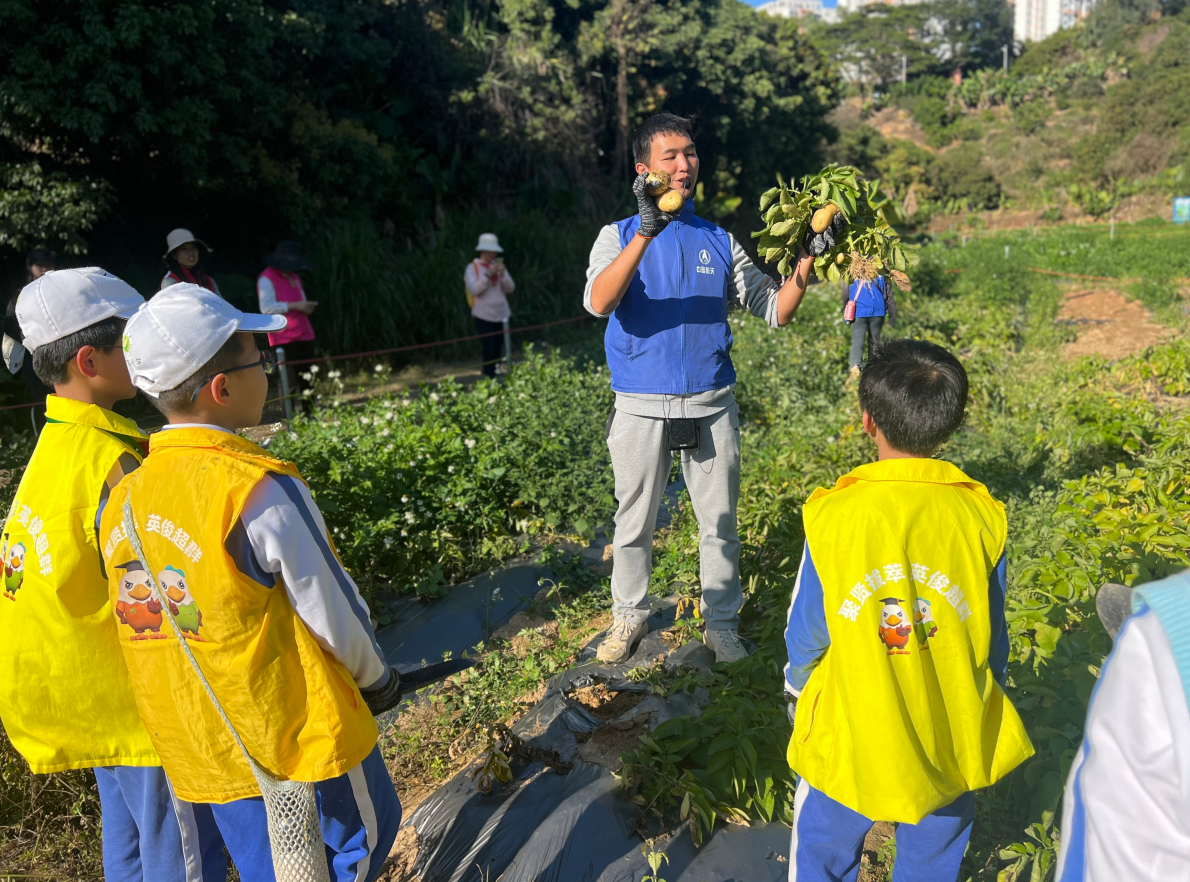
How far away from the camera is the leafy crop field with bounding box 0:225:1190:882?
2.57 m

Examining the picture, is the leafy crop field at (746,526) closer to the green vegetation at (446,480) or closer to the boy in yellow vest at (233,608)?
the green vegetation at (446,480)

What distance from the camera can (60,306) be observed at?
2.12 metres

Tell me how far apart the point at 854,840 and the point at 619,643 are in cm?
155

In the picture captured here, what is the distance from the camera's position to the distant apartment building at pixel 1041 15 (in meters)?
117

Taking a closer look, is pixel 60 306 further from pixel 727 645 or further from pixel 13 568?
pixel 727 645

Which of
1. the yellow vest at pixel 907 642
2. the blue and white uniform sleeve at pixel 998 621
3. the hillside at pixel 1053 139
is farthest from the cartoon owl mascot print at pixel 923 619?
the hillside at pixel 1053 139

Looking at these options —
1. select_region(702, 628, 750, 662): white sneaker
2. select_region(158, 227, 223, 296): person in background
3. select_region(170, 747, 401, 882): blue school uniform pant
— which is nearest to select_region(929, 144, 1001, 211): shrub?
select_region(158, 227, 223, 296): person in background

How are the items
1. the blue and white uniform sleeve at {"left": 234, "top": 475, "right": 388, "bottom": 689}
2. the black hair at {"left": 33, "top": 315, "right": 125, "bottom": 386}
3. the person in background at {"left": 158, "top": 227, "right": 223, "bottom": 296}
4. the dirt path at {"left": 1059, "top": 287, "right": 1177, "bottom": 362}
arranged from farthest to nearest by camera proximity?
1. the dirt path at {"left": 1059, "top": 287, "right": 1177, "bottom": 362}
2. the person in background at {"left": 158, "top": 227, "right": 223, "bottom": 296}
3. the black hair at {"left": 33, "top": 315, "right": 125, "bottom": 386}
4. the blue and white uniform sleeve at {"left": 234, "top": 475, "right": 388, "bottom": 689}

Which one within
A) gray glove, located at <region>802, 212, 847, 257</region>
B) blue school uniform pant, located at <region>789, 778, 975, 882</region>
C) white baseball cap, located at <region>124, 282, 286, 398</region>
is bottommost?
blue school uniform pant, located at <region>789, 778, 975, 882</region>

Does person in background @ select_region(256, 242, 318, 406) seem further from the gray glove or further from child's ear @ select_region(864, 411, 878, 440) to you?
child's ear @ select_region(864, 411, 878, 440)

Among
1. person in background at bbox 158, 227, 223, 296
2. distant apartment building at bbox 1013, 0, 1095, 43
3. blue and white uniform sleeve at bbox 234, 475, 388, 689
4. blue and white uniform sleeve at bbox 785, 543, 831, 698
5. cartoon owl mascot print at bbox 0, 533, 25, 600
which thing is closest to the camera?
blue and white uniform sleeve at bbox 234, 475, 388, 689

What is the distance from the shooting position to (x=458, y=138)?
651 inches

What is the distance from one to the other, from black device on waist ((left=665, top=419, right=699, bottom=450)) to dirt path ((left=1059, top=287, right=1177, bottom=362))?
762 cm

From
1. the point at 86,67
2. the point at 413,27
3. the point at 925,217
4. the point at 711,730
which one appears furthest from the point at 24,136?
the point at 925,217
